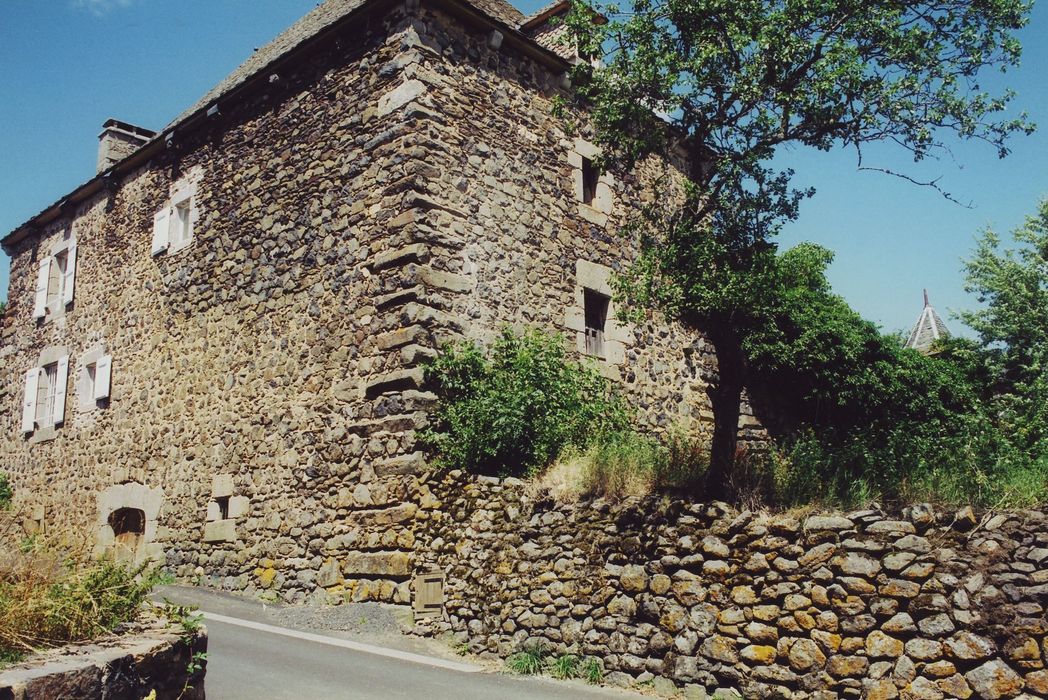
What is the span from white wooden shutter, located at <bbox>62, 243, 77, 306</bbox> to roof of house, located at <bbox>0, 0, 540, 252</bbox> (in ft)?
3.55

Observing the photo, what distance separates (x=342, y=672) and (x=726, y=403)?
4067mm

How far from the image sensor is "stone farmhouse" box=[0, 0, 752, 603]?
10289 millimetres

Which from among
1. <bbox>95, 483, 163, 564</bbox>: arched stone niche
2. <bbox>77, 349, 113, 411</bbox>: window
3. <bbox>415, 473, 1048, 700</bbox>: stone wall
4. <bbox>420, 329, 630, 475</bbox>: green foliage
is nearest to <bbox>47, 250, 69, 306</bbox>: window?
<bbox>77, 349, 113, 411</bbox>: window

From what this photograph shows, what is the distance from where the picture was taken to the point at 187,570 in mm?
12266

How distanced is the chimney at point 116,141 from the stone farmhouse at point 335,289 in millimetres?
2246

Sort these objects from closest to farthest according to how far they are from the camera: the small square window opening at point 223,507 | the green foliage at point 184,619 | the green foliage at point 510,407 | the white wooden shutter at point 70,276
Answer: the green foliage at point 184,619, the green foliage at point 510,407, the small square window opening at point 223,507, the white wooden shutter at point 70,276

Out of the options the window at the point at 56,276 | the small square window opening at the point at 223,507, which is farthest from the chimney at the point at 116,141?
the small square window opening at the point at 223,507

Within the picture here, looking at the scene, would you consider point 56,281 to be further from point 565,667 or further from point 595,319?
point 565,667

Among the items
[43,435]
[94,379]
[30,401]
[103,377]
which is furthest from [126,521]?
[30,401]

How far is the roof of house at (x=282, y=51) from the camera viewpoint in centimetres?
1213

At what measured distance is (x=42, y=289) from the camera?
1791cm

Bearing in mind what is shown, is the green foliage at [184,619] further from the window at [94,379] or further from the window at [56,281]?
the window at [56,281]

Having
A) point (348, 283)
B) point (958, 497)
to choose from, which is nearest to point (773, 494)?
point (958, 497)

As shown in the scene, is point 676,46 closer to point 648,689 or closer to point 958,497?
point 958,497
